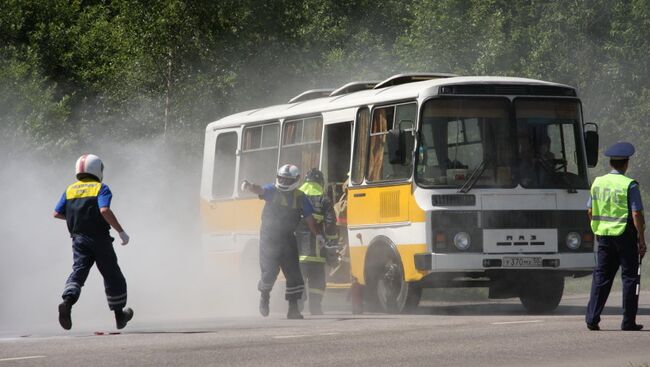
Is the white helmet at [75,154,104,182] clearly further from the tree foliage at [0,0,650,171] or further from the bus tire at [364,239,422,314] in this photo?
the tree foliage at [0,0,650,171]

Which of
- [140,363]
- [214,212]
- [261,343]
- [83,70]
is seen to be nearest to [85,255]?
[261,343]

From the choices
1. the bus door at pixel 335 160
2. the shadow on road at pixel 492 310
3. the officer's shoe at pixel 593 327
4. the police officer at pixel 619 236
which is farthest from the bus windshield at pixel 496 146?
the officer's shoe at pixel 593 327

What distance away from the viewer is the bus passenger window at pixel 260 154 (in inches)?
867

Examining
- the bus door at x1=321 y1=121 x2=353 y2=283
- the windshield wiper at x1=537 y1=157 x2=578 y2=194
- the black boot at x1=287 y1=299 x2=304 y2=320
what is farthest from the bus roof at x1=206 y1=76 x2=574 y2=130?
the black boot at x1=287 y1=299 x2=304 y2=320

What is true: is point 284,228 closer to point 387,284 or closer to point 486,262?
point 387,284

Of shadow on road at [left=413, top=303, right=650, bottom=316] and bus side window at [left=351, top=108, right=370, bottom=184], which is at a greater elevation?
bus side window at [left=351, top=108, right=370, bottom=184]

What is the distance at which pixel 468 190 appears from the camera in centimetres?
1709

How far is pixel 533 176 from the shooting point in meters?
17.5

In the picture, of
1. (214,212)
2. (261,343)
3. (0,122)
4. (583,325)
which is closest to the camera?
(261,343)

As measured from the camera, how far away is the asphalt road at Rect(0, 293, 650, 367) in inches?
441

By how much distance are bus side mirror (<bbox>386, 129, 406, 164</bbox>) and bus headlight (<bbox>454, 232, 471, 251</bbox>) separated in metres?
1.12

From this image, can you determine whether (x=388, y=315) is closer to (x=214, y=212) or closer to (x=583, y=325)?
(x=583, y=325)

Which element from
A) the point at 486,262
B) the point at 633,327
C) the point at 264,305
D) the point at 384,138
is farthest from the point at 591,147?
the point at 633,327

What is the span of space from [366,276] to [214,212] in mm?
5992
